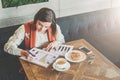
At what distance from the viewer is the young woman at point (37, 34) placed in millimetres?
2330

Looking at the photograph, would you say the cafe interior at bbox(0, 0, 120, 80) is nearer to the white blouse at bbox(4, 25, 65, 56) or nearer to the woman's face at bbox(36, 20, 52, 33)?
the white blouse at bbox(4, 25, 65, 56)

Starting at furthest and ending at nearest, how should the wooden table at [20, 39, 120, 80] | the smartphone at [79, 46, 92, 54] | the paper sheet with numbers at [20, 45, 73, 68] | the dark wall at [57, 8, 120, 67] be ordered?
the dark wall at [57, 8, 120, 67]
the smartphone at [79, 46, 92, 54]
the paper sheet with numbers at [20, 45, 73, 68]
the wooden table at [20, 39, 120, 80]

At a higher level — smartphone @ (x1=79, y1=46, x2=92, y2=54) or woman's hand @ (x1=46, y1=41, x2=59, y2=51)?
woman's hand @ (x1=46, y1=41, x2=59, y2=51)

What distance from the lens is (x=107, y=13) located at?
3.23 m

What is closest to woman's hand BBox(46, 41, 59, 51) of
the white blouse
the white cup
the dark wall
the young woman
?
the young woman

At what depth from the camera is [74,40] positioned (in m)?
3.06

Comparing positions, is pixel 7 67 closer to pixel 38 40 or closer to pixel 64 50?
pixel 38 40

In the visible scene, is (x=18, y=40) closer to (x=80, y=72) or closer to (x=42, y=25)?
(x=42, y=25)

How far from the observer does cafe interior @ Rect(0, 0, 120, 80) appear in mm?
2031

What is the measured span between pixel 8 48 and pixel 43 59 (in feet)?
1.44

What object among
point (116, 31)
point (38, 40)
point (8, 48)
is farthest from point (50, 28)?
point (116, 31)

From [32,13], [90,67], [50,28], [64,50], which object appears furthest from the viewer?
[32,13]

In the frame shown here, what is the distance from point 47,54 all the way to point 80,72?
0.42 meters

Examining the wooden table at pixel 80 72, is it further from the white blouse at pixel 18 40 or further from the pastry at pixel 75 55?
the white blouse at pixel 18 40
